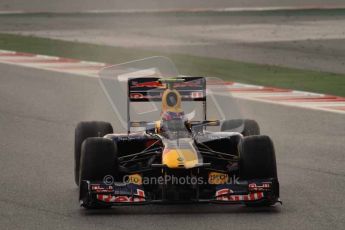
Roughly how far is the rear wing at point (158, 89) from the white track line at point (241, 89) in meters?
2.89

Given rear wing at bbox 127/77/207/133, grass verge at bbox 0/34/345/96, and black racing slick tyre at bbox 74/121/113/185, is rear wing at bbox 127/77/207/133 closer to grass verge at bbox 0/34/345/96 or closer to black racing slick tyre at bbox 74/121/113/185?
black racing slick tyre at bbox 74/121/113/185

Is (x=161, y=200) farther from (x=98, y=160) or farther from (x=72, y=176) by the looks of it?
(x=72, y=176)

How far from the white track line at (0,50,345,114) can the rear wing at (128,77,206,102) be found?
2.89 metres

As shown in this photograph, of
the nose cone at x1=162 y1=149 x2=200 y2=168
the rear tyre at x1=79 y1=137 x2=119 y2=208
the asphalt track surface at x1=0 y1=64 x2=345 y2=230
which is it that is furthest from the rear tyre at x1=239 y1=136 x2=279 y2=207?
the rear tyre at x1=79 y1=137 x2=119 y2=208

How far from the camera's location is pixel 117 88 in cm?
1417

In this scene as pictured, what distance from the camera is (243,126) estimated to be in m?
13.0

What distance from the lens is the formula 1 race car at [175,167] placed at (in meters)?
11.4

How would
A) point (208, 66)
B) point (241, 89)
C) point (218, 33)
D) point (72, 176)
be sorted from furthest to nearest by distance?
point (218, 33)
point (208, 66)
point (241, 89)
point (72, 176)

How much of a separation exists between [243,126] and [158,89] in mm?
950

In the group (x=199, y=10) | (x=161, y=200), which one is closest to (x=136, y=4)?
(x=199, y=10)

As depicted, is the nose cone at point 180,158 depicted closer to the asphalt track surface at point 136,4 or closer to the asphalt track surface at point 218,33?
the asphalt track surface at point 218,33

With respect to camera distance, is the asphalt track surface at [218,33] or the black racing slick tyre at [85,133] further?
the asphalt track surface at [218,33]

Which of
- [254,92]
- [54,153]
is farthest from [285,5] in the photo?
[54,153]

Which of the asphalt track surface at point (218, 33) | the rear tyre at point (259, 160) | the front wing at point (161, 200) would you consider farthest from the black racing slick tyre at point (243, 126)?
the asphalt track surface at point (218, 33)
